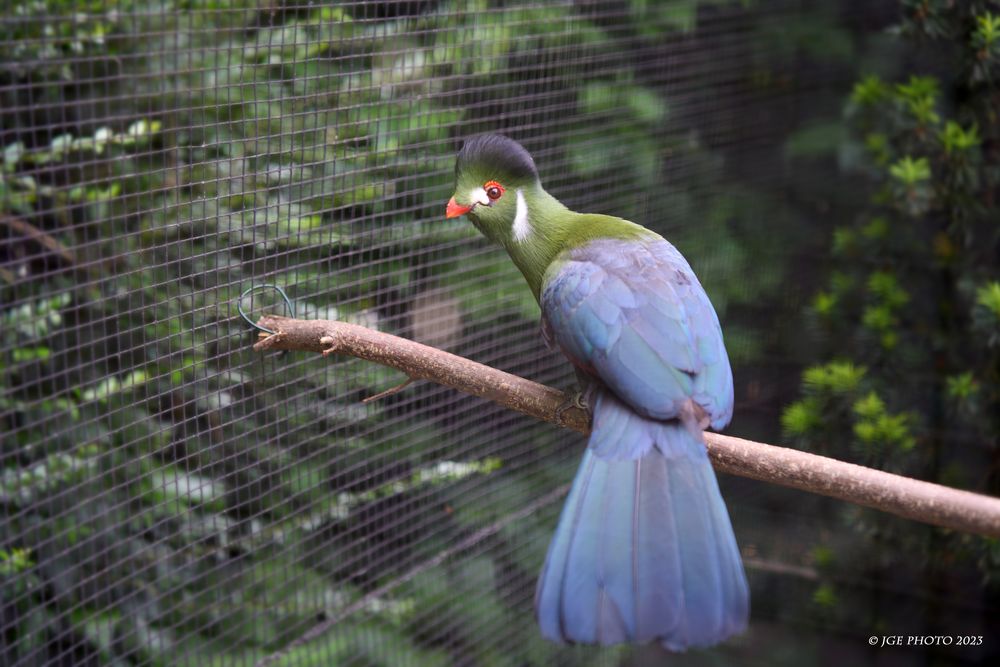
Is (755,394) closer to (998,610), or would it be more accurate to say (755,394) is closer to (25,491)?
(998,610)

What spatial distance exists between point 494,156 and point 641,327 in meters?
0.46

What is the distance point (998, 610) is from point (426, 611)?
1534 millimetres

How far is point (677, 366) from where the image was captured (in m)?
1.33

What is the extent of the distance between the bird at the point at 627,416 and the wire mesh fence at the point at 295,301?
1.51ft

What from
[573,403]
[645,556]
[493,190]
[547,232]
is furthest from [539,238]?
[645,556]

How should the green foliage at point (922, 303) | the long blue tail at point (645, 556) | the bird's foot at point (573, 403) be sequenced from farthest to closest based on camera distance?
the green foliage at point (922, 303)
the bird's foot at point (573, 403)
the long blue tail at point (645, 556)

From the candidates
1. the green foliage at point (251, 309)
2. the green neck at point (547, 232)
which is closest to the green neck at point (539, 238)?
the green neck at point (547, 232)

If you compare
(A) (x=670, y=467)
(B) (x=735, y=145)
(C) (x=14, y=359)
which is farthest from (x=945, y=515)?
(B) (x=735, y=145)

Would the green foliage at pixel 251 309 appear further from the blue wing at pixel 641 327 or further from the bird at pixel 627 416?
the blue wing at pixel 641 327

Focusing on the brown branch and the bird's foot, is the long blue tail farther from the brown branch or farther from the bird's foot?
the bird's foot

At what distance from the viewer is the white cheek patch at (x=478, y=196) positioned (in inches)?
65.5

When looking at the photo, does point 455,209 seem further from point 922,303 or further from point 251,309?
point 922,303

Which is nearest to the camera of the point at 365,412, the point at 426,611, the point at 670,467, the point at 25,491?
the point at 670,467

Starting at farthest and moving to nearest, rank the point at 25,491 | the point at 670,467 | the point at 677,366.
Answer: the point at 25,491, the point at 677,366, the point at 670,467
